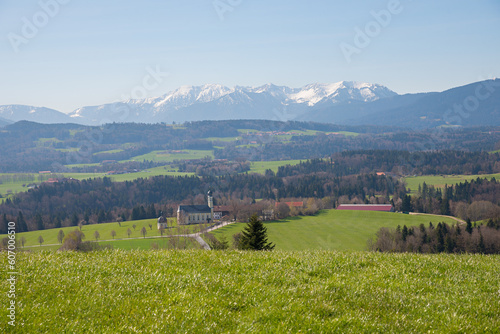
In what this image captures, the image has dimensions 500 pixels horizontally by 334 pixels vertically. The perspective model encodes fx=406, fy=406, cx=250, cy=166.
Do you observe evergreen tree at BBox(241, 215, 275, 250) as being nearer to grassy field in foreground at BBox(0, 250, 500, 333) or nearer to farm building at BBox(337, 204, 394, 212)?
grassy field in foreground at BBox(0, 250, 500, 333)

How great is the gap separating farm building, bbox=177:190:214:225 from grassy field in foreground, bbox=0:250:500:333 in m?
142

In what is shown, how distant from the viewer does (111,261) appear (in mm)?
16594

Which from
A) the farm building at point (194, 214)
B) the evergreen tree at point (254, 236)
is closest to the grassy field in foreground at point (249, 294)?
the evergreen tree at point (254, 236)

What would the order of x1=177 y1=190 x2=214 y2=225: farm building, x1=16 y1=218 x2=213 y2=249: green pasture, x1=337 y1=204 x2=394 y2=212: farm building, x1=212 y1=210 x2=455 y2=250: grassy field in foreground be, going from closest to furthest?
1. x1=212 y1=210 x2=455 y2=250: grassy field in foreground
2. x1=16 y1=218 x2=213 y2=249: green pasture
3. x1=337 y1=204 x2=394 y2=212: farm building
4. x1=177 y1=190 x2=214 y2=225: farm building

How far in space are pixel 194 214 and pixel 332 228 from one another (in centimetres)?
6215

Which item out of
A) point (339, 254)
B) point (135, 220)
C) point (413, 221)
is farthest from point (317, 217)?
point (339, 254)

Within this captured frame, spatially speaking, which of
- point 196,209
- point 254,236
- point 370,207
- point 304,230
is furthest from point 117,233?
point 254,236

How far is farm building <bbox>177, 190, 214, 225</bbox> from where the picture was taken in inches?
6240

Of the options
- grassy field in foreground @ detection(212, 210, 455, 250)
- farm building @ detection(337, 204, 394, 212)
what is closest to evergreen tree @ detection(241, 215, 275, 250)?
grassy field in foreground @ detection(212, 210, 455, 250)

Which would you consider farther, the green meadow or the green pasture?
the green pasture

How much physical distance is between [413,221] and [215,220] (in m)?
73.0

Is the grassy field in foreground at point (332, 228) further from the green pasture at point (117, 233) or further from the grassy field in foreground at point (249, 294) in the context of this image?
the grassy field in foreground at point (249, 294)

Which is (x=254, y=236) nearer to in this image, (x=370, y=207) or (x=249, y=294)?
(x=249, y=294)

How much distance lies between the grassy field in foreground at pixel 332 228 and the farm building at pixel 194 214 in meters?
28.2
